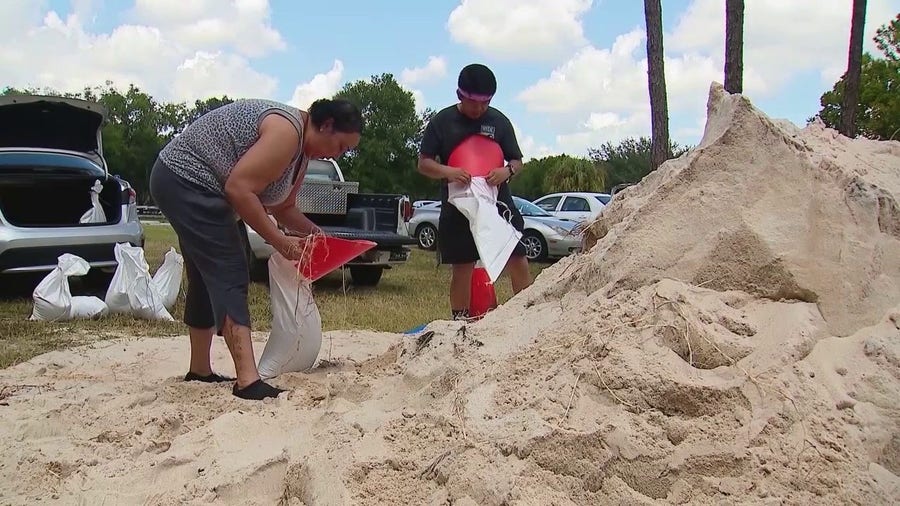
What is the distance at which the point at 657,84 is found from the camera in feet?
27.4

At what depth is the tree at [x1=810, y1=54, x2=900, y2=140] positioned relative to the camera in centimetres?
1764

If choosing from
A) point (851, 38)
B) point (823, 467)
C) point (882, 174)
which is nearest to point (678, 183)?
point (882, 174)

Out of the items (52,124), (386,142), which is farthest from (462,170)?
(386,142)

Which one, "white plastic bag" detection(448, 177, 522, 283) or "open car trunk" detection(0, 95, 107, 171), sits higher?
"open car trunk" detection(0, 95, 107, 171)

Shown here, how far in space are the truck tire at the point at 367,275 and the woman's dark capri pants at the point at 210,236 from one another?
570 cm

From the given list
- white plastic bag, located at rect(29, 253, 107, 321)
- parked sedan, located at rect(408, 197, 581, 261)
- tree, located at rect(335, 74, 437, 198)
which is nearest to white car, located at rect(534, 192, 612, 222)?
parked sedan, located at rect(408, 197, 581, 261)

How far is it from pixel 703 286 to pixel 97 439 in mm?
2364

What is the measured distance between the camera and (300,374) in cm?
389

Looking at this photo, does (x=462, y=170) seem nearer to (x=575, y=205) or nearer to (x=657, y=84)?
(x=657, y=84)

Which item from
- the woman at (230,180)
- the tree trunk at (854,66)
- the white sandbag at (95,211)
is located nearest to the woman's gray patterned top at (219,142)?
the woman at (230,180)

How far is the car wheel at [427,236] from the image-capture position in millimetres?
16562

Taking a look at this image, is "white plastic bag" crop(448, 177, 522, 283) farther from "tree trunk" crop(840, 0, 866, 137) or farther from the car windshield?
the car windshield

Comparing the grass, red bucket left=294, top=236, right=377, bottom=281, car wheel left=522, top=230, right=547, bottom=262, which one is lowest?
the grass

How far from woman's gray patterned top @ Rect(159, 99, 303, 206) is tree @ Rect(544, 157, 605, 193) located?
115 ft
